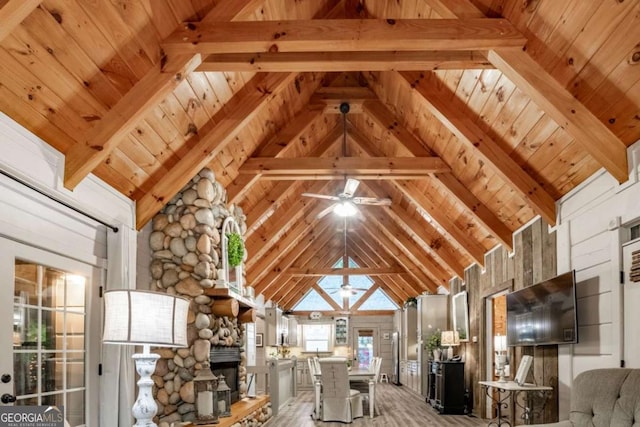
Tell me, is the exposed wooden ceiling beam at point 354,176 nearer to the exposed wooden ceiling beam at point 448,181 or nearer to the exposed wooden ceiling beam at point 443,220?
the exposed wooden ceiling beam at point 448,181

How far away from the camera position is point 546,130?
16.2ft

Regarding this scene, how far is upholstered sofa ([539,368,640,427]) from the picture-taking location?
3.29m

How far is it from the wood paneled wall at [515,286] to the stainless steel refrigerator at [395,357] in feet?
22.7

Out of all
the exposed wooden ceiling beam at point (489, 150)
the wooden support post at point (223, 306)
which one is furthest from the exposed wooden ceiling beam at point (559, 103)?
the wooden support post at point (223, 306)

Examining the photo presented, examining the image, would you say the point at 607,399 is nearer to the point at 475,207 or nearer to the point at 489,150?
the point at 489,150

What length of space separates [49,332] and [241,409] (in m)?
3.37

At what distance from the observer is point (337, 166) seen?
7309 millimetres

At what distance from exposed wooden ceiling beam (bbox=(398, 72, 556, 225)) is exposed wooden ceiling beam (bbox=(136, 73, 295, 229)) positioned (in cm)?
135

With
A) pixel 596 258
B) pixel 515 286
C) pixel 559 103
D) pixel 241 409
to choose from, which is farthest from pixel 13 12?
pixel 515 286

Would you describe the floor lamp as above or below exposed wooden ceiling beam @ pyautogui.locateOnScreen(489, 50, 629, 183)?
below

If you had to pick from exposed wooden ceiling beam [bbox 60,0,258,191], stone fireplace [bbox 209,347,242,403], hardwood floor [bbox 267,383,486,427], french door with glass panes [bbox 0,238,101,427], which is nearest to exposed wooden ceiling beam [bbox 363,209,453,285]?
hardwood floor [bbox 267,383,486,427]

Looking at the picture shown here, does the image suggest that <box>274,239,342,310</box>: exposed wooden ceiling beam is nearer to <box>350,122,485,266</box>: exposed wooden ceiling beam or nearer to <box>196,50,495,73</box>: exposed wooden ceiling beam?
<box>350,122,485,266</box>: exposed wooden ceiling beam

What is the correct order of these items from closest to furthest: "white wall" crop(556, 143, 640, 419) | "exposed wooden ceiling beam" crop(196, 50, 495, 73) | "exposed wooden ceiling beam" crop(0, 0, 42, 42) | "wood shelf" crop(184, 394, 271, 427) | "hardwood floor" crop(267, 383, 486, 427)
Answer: "exposed wooden ceiling beam" crop(0, 0, 42, 42)
"white wall" crop(556, 143, 640, 419)
"exposed wooden ceiling beam" crop(196, 50, 495, 73)
"wood shelf" crop(184, 394, 271, 427)
"hardwood floor" crop(267, 383, 486, 427)

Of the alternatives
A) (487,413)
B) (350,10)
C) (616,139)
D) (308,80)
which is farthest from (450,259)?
(616,139)
